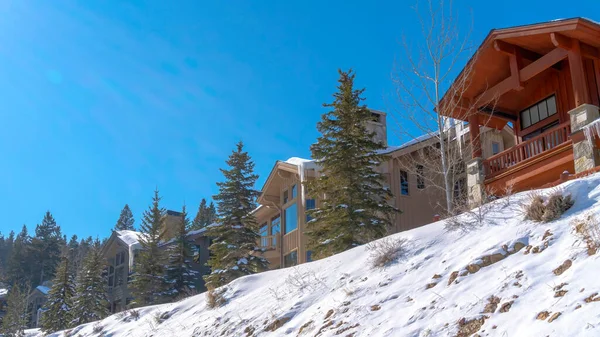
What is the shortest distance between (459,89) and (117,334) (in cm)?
1220

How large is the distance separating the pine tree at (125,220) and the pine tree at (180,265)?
70.5m

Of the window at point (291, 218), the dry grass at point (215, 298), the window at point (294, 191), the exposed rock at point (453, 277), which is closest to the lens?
the exposed rock at point (453, 277)

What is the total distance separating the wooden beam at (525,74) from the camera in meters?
15.0

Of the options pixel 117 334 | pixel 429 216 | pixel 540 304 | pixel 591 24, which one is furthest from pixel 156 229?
pixel 540 304

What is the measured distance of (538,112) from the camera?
716 inches

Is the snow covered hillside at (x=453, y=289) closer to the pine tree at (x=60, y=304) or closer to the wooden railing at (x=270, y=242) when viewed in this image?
the wooden railing at (x=270, y=242)

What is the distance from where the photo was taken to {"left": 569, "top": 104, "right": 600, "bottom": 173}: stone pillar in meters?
12.5

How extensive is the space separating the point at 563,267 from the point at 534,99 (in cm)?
1308

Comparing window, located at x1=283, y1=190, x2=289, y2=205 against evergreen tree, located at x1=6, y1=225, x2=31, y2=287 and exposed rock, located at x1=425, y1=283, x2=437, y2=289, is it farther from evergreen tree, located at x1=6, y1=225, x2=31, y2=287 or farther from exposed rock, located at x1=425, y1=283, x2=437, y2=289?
evergreen tree, located at x1=6, y1=225, x2=31, y2=287

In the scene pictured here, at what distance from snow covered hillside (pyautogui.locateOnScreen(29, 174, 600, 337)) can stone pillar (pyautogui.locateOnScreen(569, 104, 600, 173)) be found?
3.88m

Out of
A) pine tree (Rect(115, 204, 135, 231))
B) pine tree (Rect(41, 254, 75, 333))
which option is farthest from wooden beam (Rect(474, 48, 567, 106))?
pine tree (Rect(115, 204, 135, 231))

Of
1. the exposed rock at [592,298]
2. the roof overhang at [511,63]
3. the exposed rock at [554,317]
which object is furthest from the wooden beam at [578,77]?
the exposed rock at [554,317]

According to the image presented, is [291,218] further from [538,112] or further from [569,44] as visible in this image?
[569,44]

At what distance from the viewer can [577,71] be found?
14133mm
